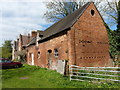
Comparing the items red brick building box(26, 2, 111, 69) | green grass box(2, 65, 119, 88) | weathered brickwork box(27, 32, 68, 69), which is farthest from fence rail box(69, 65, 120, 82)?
weathered brickwork box(27, 32, 68, 69)

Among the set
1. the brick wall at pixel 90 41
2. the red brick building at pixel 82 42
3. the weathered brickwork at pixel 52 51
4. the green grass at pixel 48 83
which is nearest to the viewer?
the green grass at pixel 48 83

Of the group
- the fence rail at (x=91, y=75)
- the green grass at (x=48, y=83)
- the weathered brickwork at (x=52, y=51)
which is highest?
the weathered brickwork at (x=52, y=51)

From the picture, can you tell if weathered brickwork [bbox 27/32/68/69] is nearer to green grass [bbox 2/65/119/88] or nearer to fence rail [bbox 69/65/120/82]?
fence rail [bbox 69/65/120/82]

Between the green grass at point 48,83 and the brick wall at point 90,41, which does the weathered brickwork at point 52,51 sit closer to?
the brick wall at point 90,41

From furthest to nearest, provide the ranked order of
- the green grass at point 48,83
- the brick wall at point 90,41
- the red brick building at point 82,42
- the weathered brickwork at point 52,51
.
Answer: the weathered brickwork at point 52,51 → the brick wall at point 90,41 → the red brick building at point 82,42 → the green grass at point 48,83

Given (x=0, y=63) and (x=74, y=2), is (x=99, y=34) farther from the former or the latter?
(x=74, y=2)

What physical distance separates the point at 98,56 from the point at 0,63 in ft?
50.7

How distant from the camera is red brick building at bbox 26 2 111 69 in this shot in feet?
36.0

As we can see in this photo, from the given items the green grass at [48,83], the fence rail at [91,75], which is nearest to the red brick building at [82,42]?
the fence rail at [91,75]

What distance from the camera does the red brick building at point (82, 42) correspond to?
11.0 meters

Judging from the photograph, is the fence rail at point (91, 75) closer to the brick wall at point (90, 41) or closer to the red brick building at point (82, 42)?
the red brick building at point (82, 42)

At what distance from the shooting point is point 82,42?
38.1ft

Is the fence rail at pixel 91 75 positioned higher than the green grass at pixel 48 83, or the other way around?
the fence rail at pixel 91 75

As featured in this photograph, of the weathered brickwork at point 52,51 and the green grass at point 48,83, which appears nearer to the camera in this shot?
the green grass at point 48,83
